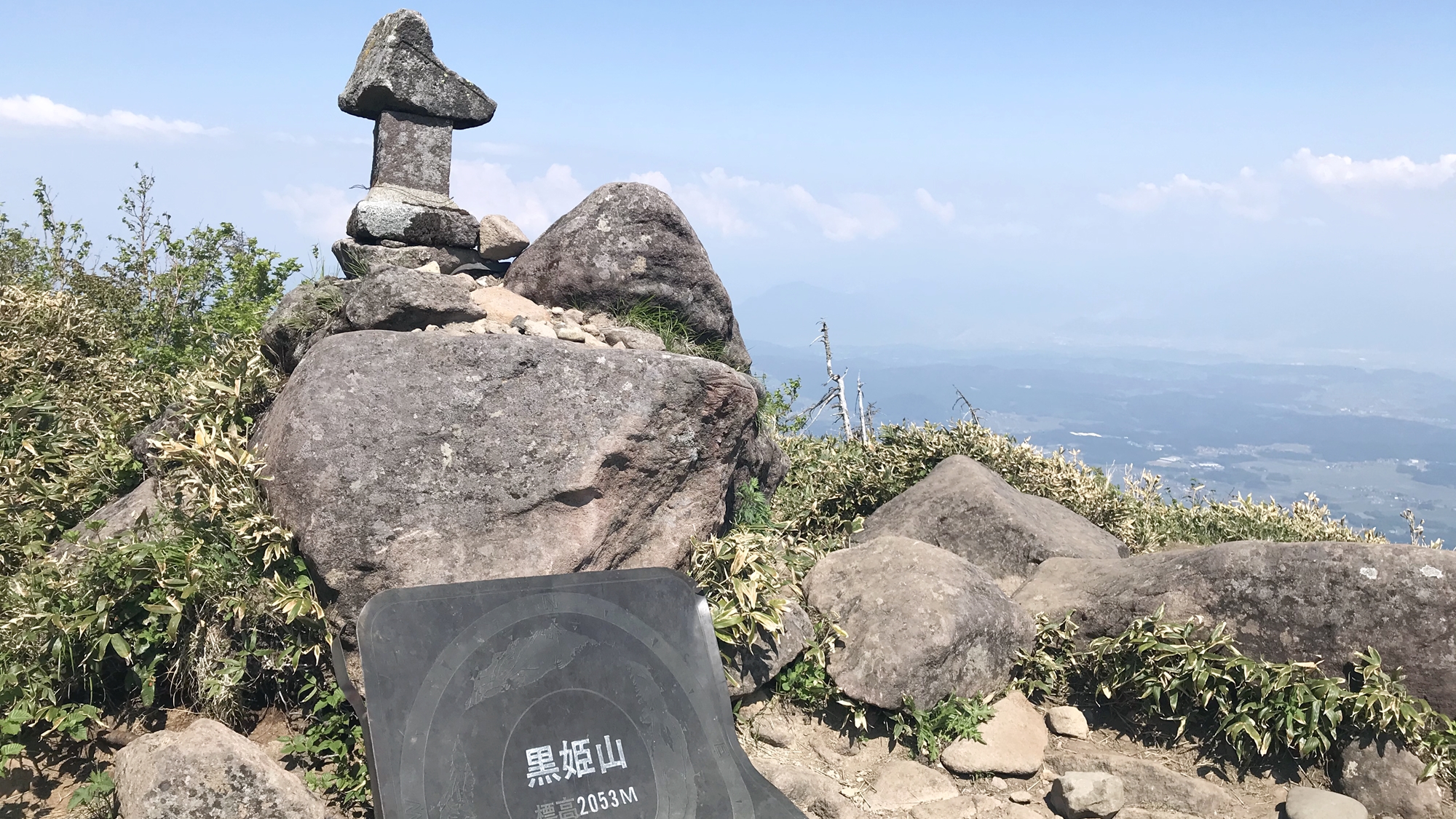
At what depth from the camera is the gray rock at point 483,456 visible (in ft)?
19.2

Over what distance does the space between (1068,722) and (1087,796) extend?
0.99 meters

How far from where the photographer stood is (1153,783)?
634cm

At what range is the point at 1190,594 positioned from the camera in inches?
283

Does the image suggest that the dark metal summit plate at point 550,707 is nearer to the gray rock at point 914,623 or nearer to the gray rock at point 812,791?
the gray rock at point 812,791

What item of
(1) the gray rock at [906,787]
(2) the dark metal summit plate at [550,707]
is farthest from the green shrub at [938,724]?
(2) the dark metal summit plate at [550,707]

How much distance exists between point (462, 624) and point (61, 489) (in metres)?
5.06

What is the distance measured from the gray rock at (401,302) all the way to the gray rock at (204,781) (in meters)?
3.63

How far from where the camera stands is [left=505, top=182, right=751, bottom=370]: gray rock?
9055mm

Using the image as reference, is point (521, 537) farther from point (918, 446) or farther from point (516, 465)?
point (918, 446)

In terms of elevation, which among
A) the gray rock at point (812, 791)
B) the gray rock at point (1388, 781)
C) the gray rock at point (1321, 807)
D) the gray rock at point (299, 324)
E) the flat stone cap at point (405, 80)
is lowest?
the gray rock at point (812, 791)

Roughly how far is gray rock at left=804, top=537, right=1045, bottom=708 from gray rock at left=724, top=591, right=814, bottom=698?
34 cm

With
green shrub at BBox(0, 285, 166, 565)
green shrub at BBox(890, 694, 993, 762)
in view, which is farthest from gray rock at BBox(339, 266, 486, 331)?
green shrub at BBox(890, 694, 993, 762)

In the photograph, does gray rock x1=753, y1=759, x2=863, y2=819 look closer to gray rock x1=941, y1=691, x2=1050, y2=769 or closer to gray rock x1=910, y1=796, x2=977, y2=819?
gray rock x1=910, y1=796, x2=977, y2=819

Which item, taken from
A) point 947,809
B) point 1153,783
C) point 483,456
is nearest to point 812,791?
point 947,809
